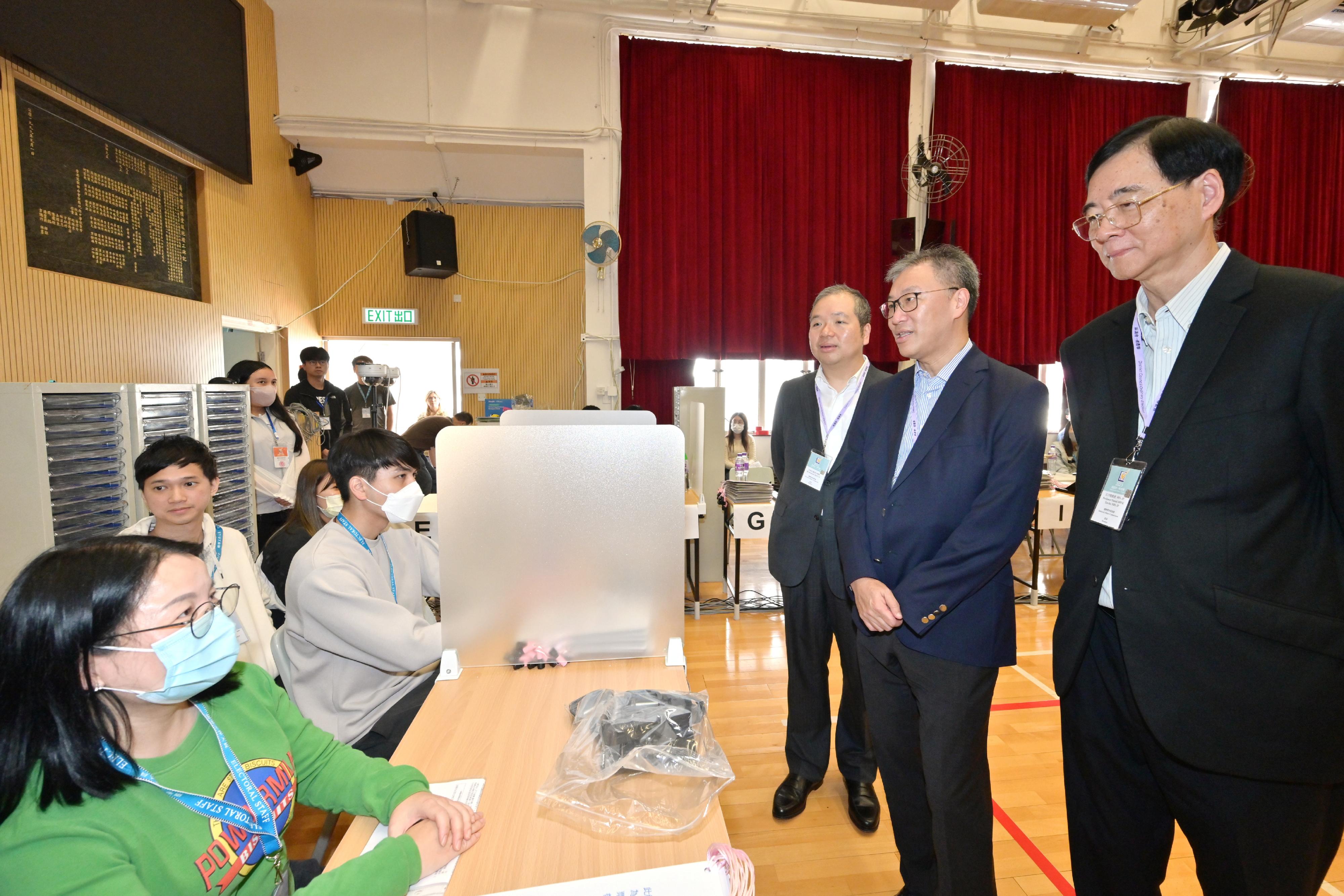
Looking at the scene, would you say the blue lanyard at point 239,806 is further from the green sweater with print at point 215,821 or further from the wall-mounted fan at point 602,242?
the wall-mounted fan at point 602,242

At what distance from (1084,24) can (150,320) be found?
7.12 meters

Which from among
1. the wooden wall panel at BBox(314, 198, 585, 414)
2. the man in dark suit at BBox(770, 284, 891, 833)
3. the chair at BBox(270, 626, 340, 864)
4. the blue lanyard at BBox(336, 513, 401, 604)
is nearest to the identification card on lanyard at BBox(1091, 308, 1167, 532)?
the man in dark suit at BBox(770, 284, 891, 833)

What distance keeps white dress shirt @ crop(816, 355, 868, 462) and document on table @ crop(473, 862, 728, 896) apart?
145 centimetres

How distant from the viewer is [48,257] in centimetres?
306

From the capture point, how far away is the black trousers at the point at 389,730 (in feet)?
5.64

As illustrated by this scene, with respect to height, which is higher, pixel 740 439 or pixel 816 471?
pixel 816 471

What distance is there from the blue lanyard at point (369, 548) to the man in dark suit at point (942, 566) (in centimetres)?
132

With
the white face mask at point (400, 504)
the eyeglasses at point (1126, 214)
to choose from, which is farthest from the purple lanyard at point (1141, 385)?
A: the white face mask at point (400, 504)

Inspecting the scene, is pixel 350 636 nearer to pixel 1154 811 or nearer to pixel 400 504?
pixel 400 504

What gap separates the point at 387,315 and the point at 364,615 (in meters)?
5.71

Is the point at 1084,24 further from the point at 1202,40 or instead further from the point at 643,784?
the point at 643,784

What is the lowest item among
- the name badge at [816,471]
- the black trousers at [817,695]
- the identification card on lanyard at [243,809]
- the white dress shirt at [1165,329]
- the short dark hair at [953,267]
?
the black trousers at [817,695]

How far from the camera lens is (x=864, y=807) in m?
2.13

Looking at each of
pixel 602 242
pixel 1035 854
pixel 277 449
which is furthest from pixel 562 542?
pixel 602 242
